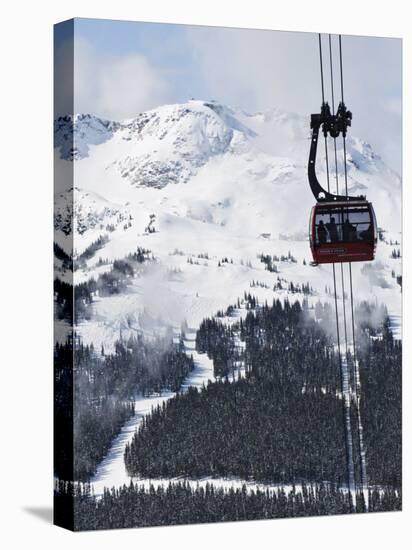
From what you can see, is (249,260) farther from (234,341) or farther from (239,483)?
(239,483)

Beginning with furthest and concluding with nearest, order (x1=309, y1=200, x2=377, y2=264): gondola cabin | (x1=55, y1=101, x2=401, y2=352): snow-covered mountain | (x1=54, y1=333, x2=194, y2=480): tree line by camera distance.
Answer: (x1=309, y1=200, x2=377, y2=264): gondola cabin, (x1=55, y1=101, x2=401, y2=352): snow-covered mountain, (x1=54, y1=333, x2=194, y2=480): tree line

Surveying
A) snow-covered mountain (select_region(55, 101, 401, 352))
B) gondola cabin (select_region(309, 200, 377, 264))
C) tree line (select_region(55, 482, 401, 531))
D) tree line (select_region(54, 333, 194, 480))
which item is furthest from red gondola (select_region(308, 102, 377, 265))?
tree line (select_region(55, 482, 401, 531))

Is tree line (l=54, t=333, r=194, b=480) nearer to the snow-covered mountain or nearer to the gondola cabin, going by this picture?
the snow-covered mountain

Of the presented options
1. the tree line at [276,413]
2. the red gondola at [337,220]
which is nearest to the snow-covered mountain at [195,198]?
the red gondola at [337,220]

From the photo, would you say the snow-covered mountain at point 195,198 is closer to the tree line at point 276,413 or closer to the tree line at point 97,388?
the tree line at point 97,388

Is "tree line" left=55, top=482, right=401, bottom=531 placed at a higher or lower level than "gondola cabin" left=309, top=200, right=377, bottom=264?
lower

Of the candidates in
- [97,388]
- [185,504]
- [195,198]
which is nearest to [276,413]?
[185,504]
